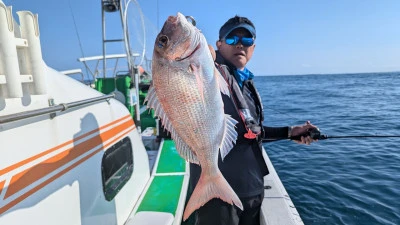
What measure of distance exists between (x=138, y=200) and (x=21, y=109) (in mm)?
2218

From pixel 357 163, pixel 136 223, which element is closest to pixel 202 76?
pixel 136 223

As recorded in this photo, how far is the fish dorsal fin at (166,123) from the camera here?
5.18 feet

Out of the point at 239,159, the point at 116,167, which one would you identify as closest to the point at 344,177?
the point at 239,159

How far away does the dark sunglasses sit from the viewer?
2.44m

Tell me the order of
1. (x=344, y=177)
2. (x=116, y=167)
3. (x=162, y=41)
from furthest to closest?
(x=344, y=177)
(x=116, y=167)
(x=162, y=41)

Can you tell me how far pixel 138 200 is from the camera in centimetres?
371

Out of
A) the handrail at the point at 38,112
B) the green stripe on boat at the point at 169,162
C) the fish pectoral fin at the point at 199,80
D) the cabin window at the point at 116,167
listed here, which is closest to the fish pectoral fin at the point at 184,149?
the fish pectoral fin at the point at 199,80

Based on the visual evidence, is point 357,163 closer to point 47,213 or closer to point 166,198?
point 166,198

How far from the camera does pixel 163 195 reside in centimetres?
383

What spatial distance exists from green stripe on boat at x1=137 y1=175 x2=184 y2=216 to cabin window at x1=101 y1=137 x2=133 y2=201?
1.40 ft

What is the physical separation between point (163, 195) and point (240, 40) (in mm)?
2428

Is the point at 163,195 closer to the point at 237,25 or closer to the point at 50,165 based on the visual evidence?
the point at 50,165

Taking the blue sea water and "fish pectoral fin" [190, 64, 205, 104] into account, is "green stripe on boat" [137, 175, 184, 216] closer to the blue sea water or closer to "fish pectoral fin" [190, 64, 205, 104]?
"fish pectoral fin" [190, 64, 205, 104]

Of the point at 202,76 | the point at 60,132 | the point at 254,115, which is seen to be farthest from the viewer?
the point at 254,115
